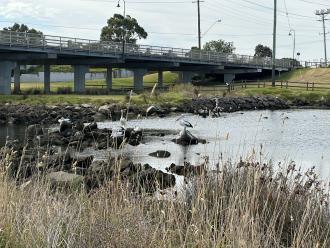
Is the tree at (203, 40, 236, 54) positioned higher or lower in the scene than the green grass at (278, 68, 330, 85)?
higher

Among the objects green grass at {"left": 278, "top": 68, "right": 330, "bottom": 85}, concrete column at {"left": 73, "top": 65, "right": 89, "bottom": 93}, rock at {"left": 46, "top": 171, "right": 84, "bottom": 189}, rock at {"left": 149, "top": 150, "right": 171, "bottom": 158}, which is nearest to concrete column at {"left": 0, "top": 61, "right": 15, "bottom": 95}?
concrete column at {"left": 73, "top": 65, "right": 89, "bottom": 93}

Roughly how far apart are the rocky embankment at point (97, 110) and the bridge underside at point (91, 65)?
11.8 metres

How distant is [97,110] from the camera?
151ft

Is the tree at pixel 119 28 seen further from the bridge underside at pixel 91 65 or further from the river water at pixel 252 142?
the river water at pixel 252 142

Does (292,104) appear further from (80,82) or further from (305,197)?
(305,197)

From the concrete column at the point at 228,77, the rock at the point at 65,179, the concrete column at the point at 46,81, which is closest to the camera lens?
the rock at the point at 65,179

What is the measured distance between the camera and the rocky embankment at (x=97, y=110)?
41.9 m

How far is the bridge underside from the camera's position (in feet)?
191

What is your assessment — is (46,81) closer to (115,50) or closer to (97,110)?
(115,50)

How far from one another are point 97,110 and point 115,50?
988 inches

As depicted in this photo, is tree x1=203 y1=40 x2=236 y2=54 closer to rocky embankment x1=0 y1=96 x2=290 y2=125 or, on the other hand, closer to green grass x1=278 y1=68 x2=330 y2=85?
green grass x1=278 y1=68 x2=330 y2=85

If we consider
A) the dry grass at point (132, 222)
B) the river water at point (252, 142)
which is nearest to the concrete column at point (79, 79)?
the river water at point (252, 142)

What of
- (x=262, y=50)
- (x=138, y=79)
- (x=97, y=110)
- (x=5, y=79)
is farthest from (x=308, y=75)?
(x=262, y=50)

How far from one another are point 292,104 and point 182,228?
5635 cm
